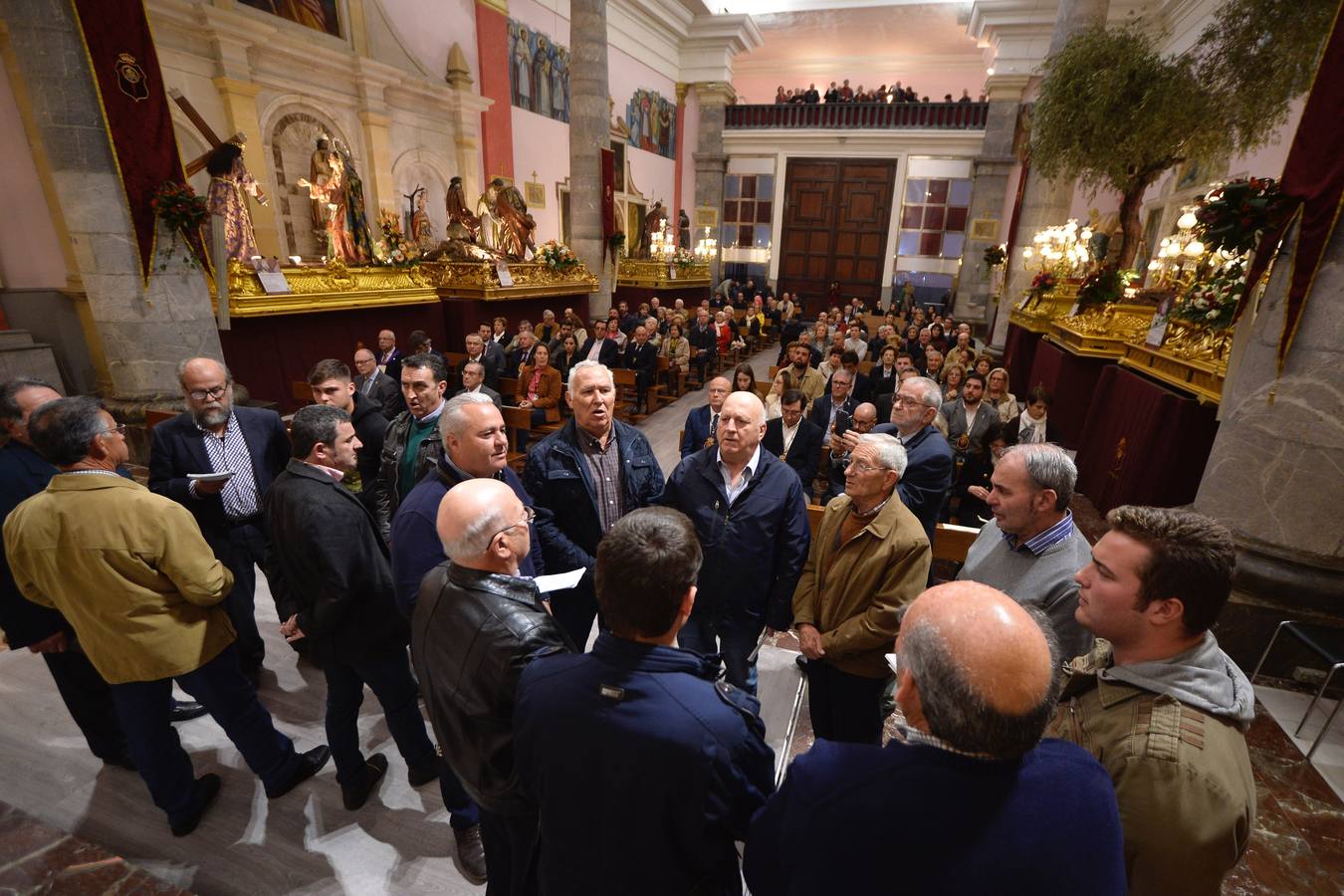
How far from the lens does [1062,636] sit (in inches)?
76.9

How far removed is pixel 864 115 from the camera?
1891 cm

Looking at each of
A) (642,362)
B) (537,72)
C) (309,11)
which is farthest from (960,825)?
(537,72)

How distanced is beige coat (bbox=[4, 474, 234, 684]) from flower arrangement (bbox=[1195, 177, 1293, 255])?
514cm

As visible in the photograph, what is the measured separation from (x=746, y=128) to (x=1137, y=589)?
21824 millimetres

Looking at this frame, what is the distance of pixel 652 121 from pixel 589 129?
25.9 ft

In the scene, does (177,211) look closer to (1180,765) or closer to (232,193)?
(232,193)

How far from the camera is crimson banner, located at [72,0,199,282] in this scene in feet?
Answer: 15.2

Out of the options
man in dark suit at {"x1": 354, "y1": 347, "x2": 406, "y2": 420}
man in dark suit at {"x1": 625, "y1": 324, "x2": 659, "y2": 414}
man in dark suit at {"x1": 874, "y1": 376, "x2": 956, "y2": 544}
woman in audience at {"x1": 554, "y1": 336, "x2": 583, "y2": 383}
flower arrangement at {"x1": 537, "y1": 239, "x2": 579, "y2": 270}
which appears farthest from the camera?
flower arrangement at {"x1": 537, "y1": 239, "x2": 579, "y2": 270}

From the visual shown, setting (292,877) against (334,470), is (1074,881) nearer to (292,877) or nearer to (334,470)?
(334,470)

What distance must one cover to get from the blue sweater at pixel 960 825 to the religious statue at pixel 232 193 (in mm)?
8269

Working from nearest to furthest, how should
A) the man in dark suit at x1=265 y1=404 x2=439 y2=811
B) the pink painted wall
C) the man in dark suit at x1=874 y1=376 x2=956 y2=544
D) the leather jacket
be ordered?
the leather jacket
the man in dark suit at x1=265 y1=404 x2=439 y2=811
the man in dark suit at x1=874 y1=376 x2=956 y2=544
the pink painted wall

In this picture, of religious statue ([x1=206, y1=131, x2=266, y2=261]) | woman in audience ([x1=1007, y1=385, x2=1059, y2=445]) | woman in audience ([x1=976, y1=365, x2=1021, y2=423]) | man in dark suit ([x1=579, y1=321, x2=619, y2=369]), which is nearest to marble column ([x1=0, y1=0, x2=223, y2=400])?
religious statue ([x1=206, y1=131, x2=266, y2=261])

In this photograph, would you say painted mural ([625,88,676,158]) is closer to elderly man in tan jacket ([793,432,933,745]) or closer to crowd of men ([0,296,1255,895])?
crowd of men ([0,296,1255,895])

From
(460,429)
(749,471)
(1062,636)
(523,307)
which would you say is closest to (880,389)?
(749,471)
